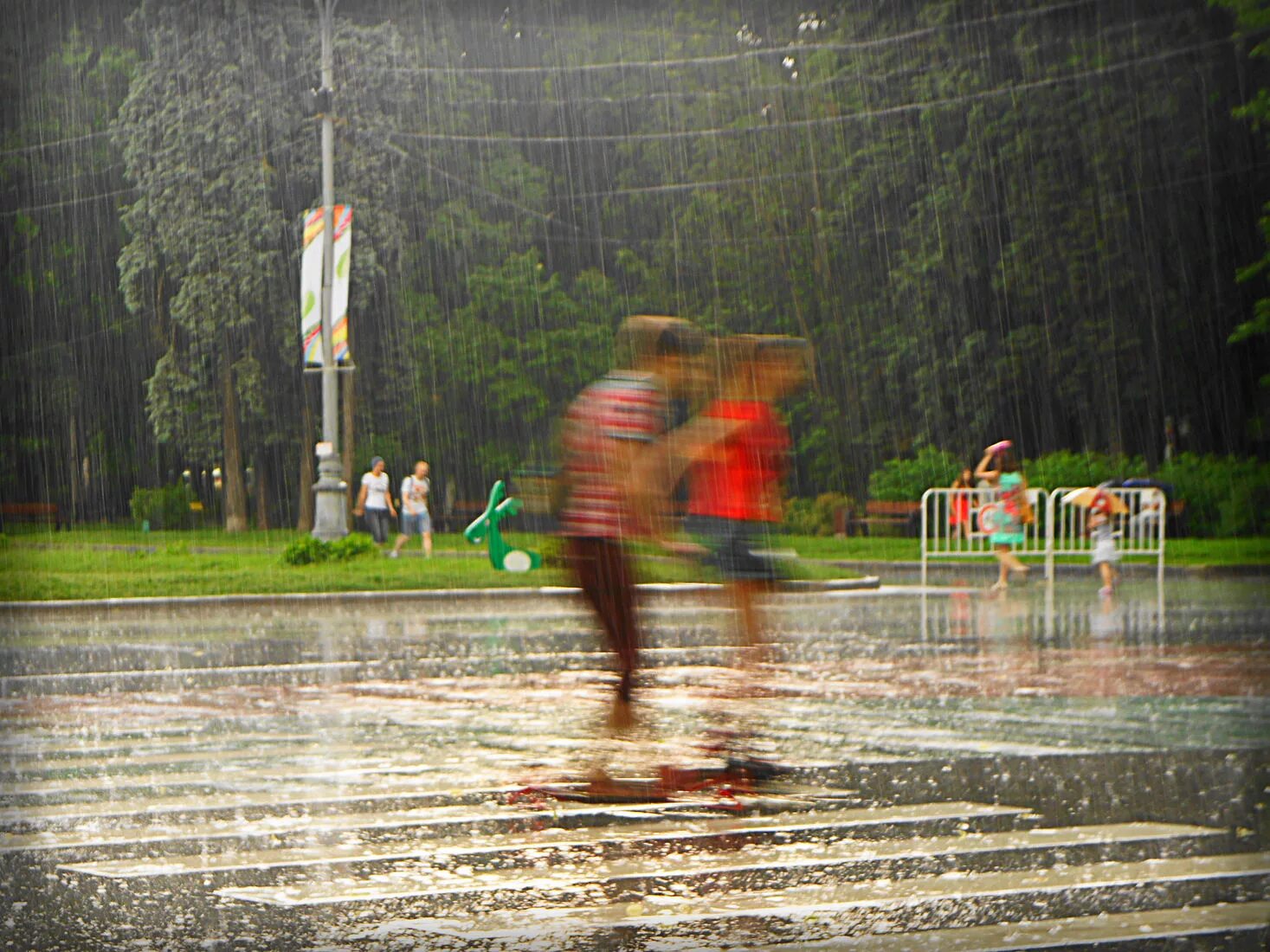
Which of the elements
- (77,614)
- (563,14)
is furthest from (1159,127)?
(77,614)

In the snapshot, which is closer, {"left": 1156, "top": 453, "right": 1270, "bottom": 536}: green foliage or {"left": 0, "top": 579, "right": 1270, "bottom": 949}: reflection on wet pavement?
{"left": 0, "top": 579, "right": 1270, "bottom": 949}: reflection on wet pavement

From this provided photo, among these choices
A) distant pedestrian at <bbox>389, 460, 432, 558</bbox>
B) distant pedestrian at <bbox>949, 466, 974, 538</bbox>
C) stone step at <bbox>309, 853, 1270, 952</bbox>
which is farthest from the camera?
distant pedestrian at <bbox>389, 460, 432, 558</bbox>

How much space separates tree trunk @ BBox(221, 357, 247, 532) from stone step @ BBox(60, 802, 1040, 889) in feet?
127

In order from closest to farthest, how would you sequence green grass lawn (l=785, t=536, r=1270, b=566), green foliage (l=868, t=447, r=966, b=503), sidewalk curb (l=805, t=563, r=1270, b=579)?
sidewalk curb (l=805, t=563, r=1270, b=579) < green grass lawn (l=785, t=536, r=1270, b=566) < green foliage (l=868, t=447, r=966, b=503)

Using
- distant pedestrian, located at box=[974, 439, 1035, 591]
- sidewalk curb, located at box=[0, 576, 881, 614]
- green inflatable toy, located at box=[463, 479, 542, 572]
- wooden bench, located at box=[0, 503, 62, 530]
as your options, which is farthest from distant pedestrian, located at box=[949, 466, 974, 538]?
wooden bench, located at box=[0, 503, 62, 530]

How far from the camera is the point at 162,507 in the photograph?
5312 centimetres

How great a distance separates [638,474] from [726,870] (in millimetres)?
2221

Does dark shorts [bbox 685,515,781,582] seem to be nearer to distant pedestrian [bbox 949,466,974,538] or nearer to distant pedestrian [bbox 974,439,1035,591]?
distant pedestrian [bbox 974,439,1035,591]

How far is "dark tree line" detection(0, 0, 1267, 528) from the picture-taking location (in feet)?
130

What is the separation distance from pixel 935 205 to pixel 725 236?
7.26m

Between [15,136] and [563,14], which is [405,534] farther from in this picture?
[563,14]

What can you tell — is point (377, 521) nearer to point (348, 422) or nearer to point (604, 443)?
point (348, 422)

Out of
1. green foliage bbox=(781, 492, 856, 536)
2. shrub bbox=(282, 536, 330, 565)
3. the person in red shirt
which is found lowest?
green foliage bbox=(781, 492, 856, 536)

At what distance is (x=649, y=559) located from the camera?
26.1 meters
